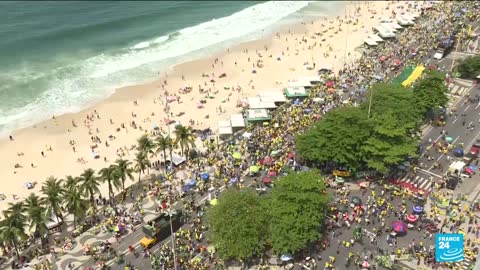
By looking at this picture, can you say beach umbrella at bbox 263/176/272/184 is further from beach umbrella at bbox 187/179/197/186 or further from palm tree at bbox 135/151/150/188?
palm tree at bbox 135/151/150/188

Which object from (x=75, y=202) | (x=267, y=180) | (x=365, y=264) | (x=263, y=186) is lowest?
(x=365, y=264)

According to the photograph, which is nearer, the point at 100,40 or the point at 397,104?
the point at 397,104

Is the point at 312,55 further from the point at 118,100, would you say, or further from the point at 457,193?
the point at 457,193

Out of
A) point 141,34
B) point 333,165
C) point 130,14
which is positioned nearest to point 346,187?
point 333,165

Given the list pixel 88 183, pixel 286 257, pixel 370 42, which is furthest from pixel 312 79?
pixel 88 183

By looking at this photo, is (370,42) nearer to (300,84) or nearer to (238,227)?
(300,84)

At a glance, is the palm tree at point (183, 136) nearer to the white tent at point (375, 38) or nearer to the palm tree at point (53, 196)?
the palm tree at point (53, 196)
